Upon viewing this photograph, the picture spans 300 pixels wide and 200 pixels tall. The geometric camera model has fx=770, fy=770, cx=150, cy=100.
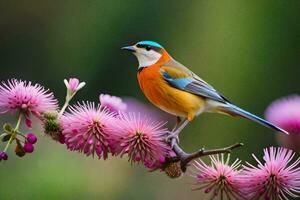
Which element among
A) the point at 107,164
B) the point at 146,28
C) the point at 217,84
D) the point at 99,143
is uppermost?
the point at 146,28

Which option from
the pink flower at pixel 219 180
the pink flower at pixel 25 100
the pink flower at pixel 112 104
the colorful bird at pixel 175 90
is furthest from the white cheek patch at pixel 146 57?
the pink flower at pixel 219 180

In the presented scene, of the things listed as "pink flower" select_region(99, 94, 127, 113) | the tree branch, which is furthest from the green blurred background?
the tree branch

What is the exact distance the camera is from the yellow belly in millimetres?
2502

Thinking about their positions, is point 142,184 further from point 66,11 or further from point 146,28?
point 66,11

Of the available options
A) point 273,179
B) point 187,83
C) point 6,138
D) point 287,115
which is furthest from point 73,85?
point 287,115

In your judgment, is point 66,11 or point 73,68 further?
point 66,11

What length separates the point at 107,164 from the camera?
5.18 m

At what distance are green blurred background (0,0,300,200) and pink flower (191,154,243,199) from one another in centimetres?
371

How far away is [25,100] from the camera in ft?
6.55

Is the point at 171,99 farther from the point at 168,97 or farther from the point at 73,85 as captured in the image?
the point at 73,85

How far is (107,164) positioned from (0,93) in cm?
322

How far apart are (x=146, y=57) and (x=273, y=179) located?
0.96 m

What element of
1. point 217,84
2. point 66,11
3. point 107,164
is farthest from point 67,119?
point 66,11

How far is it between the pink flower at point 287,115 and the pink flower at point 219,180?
68 cm
